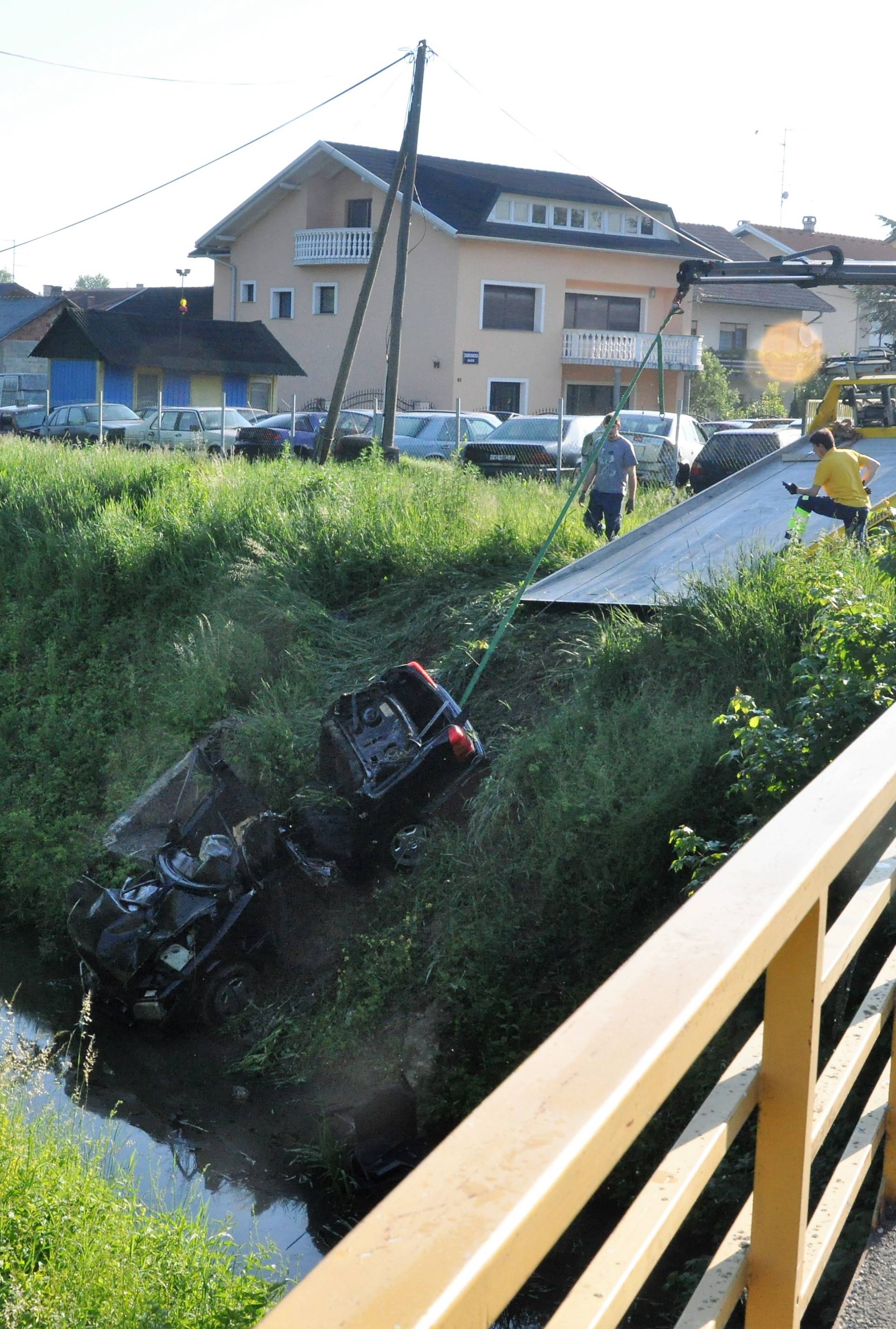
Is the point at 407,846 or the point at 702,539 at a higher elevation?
the point at 702,539

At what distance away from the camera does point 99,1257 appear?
177 inches

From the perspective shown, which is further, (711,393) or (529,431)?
(711,393)

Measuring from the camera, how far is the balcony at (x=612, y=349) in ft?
127

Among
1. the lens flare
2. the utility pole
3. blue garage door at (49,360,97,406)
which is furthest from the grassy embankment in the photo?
the lens flare

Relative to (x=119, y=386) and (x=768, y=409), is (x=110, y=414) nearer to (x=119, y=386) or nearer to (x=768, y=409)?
(x=119, y=386)

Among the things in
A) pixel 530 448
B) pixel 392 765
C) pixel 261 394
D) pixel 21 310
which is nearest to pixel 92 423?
pixel 261 394

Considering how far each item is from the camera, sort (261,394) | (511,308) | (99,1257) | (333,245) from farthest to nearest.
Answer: (261,394) < (333,245) < (511,308) < (99,1257)

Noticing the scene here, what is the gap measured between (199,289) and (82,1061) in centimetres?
4581

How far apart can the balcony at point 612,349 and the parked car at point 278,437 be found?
13679 mm

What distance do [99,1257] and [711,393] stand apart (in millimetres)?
40331

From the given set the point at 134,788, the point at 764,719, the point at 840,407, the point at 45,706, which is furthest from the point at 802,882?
the point at 840,407

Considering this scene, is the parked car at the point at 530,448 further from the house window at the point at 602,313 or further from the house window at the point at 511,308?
the house window at the point at 602,313

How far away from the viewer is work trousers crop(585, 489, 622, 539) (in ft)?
42.0

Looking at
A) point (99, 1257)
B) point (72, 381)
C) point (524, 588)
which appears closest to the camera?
point (99, 1257)
